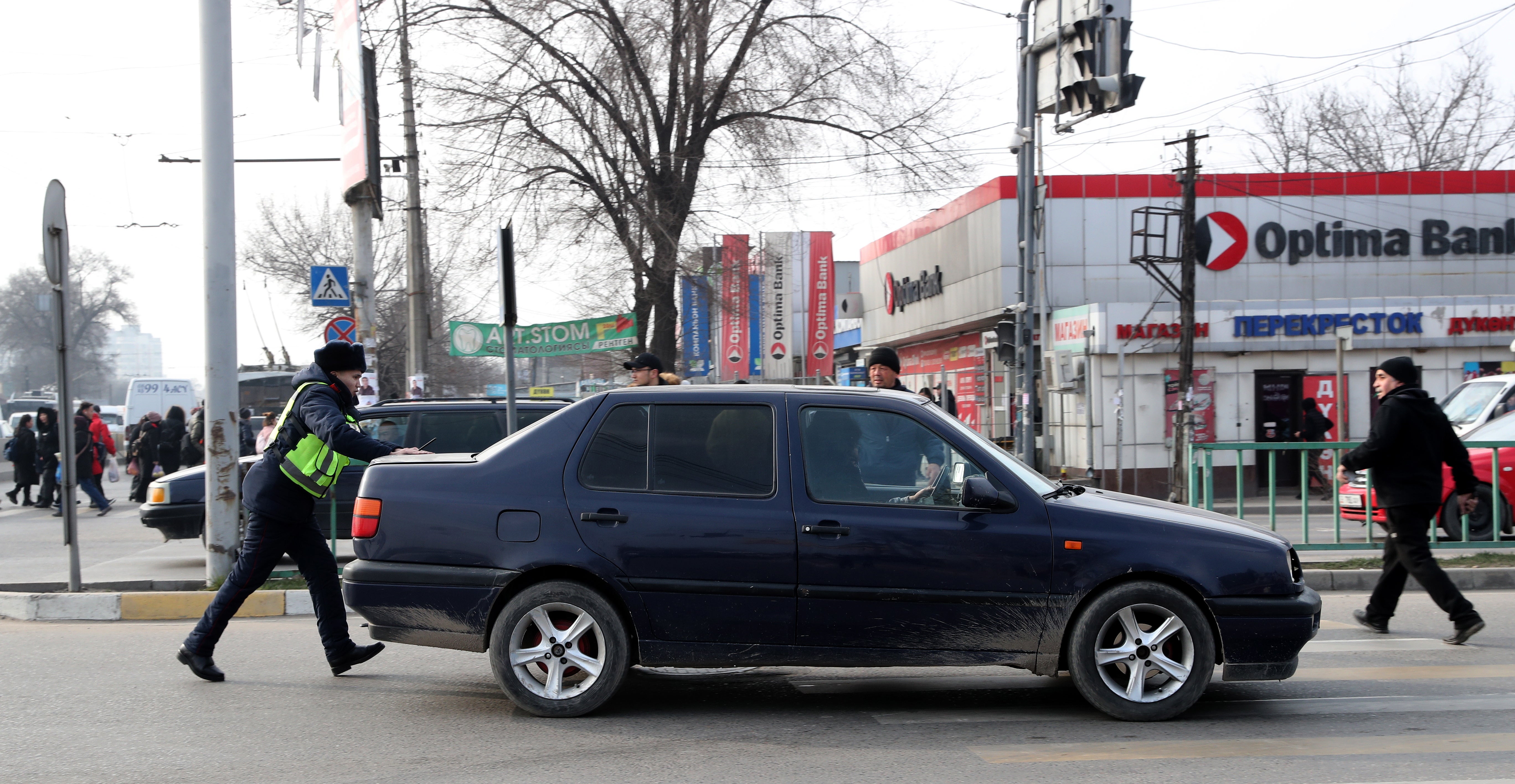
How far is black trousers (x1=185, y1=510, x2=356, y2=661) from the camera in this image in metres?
6.05

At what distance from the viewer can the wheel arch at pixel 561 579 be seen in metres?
5.20

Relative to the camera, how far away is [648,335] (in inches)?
866

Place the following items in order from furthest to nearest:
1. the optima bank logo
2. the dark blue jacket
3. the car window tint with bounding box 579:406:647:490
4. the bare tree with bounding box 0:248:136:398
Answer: the bare tree with bounding box 0:248:136:398 → the optima bank logo → the dark blue jacket → the car window tint with bounding box 579:406:647:490

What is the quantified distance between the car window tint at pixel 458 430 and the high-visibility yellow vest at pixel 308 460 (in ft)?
15.5

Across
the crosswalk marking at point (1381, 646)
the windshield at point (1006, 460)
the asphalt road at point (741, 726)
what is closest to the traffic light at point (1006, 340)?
the crosswalk marking at point (1381, 646)

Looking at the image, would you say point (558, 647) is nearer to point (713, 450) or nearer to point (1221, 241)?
point (713, 450)

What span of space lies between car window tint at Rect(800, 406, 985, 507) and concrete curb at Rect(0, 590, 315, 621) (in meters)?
4.71

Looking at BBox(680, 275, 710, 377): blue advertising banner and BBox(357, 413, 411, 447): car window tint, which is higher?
BBox(680, 275, 710, 377): blue advertising banner

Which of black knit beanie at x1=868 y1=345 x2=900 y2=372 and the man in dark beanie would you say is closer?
the man in dark beanie

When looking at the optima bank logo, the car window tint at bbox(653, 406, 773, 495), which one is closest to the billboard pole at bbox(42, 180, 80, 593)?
the car window tint at bbox(653, 406, 773, 495)

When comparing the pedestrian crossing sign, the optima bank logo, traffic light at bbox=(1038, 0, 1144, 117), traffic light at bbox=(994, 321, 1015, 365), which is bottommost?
traffic light at bbox=(994, 321, 1015, 365)

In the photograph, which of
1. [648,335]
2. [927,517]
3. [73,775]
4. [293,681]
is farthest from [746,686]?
[648,335]

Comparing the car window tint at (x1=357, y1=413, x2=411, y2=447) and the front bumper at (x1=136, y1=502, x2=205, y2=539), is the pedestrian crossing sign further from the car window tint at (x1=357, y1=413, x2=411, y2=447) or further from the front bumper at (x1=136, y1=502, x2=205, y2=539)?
the car window tint at (x1=357, y1=413, x2=411, y2=447)

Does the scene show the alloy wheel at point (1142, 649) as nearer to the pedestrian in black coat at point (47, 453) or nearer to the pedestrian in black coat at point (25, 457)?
the pedestrian in black coat at point (47, 453)
